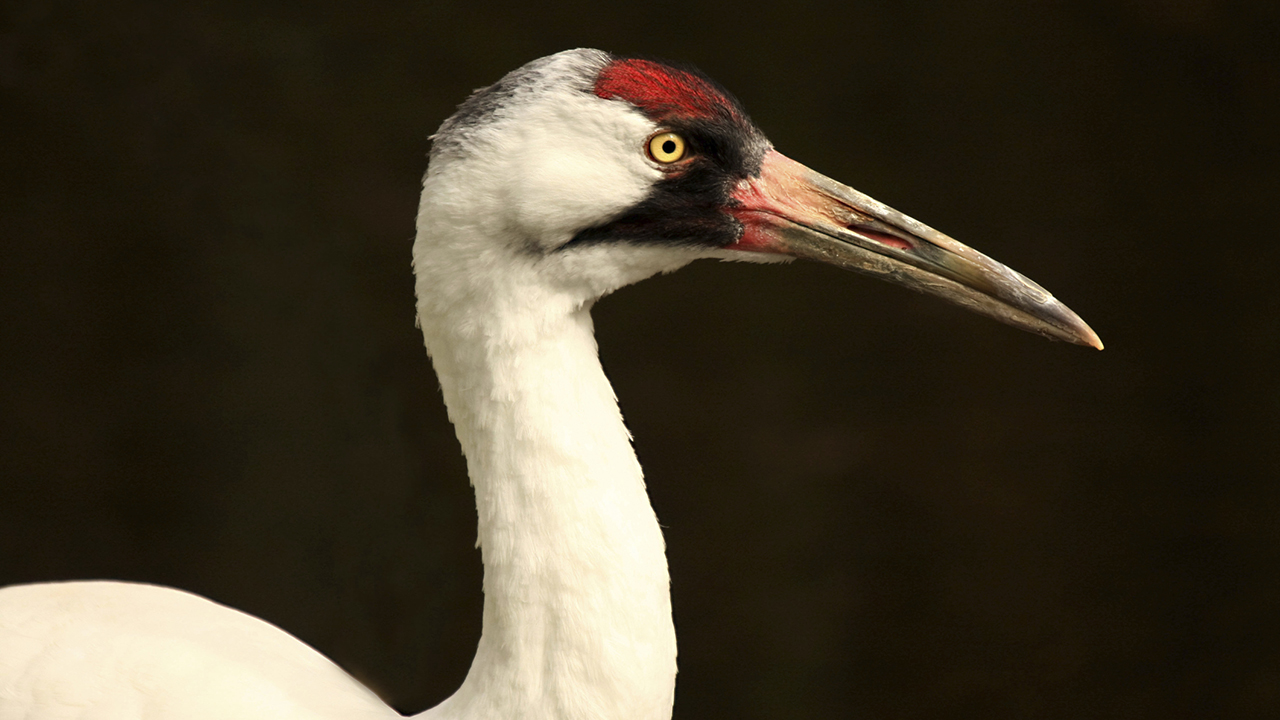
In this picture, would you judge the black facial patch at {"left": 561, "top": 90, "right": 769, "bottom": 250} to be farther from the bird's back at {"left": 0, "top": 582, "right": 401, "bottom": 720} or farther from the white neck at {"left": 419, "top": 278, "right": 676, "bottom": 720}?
the bird's back at {"left": 0, "top": 582, "right": 401, "bottom": 720}

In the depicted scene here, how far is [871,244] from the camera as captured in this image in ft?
4.99

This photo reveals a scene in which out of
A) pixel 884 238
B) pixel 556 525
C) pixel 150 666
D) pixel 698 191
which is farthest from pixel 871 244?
pixel 150 666

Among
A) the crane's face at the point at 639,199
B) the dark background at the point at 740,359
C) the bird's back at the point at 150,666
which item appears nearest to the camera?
the crane's face at the point at 639,199

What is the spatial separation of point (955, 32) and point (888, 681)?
1.84 metres

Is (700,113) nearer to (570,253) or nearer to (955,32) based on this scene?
(570,253)

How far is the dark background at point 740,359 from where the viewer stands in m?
3.06

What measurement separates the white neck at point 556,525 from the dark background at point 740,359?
6.02 feet

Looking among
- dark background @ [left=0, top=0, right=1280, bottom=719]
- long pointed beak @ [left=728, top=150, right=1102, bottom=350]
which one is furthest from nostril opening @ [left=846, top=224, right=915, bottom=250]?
dark background @ [left=0, top=0, right=1280, bottom=719]

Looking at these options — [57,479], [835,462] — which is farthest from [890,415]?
[57,479]

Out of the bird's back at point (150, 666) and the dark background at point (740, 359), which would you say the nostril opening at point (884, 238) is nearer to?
the bird's back at point (150, 666)

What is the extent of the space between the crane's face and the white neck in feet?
0.24

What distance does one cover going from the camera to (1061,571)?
128 inches

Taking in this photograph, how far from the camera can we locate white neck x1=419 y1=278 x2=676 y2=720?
1.43 meters

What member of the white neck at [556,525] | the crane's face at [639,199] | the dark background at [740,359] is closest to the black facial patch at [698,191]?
the crane's face at [639,199]
